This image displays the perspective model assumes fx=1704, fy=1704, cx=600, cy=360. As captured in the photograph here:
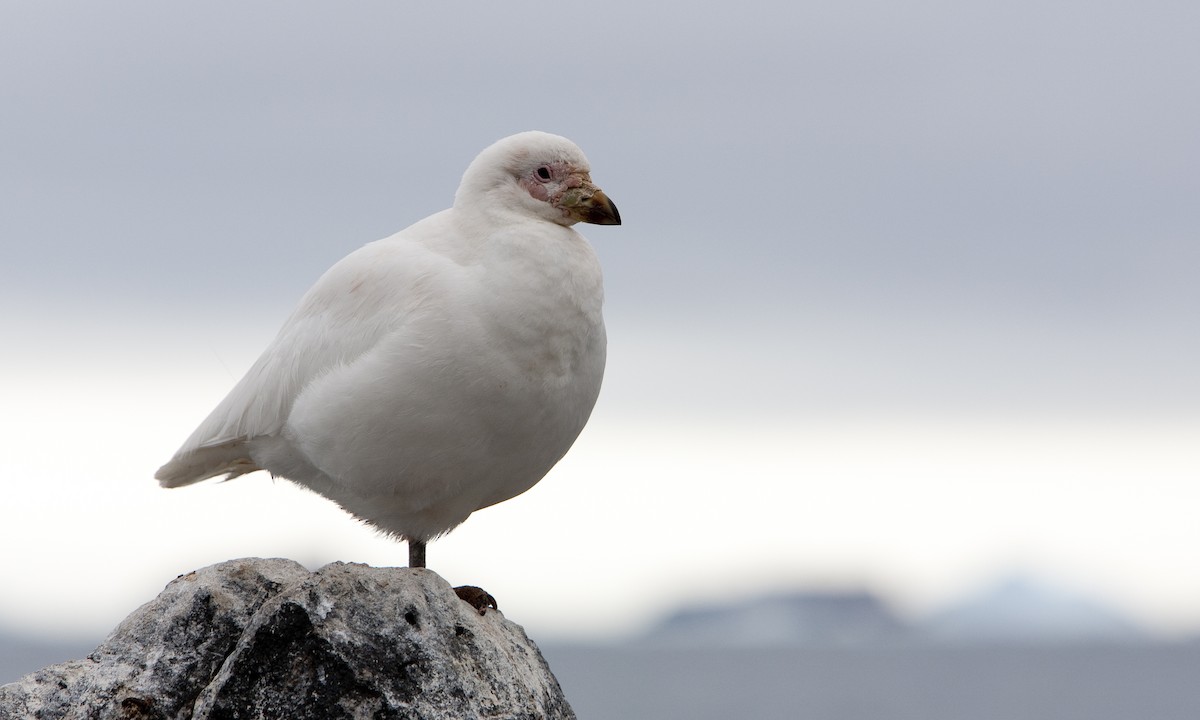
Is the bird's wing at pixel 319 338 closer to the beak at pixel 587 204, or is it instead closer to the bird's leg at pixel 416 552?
the beak at pixel 587 204

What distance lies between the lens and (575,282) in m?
11.9

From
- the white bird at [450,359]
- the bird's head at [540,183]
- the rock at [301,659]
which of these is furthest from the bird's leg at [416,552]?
the bird's head at [540,183]

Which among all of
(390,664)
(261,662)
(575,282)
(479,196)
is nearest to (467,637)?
(390,664)

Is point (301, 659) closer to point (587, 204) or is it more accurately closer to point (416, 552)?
point (416, 552)

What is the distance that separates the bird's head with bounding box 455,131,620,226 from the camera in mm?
12492

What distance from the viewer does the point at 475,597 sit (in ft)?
38.8

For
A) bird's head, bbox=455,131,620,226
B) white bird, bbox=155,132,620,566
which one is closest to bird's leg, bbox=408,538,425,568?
white bird, bbox=155,132,620,566

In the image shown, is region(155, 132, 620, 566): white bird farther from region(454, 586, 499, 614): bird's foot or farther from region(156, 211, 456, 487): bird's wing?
region(454, 586, 499, 614): bird's foot

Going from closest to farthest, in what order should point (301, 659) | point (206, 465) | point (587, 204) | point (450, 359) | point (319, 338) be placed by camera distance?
point (301, 659) → point (450, 359) → point (587, 204) → point (319, 338) → point (206, 465)

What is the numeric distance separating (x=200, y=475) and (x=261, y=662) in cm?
459

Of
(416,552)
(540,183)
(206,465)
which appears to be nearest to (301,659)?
(416,552)

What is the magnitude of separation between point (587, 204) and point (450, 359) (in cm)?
175

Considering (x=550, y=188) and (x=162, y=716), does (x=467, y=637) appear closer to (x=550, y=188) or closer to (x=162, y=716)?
(x=162, y=716)

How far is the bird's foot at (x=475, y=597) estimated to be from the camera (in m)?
11.8
